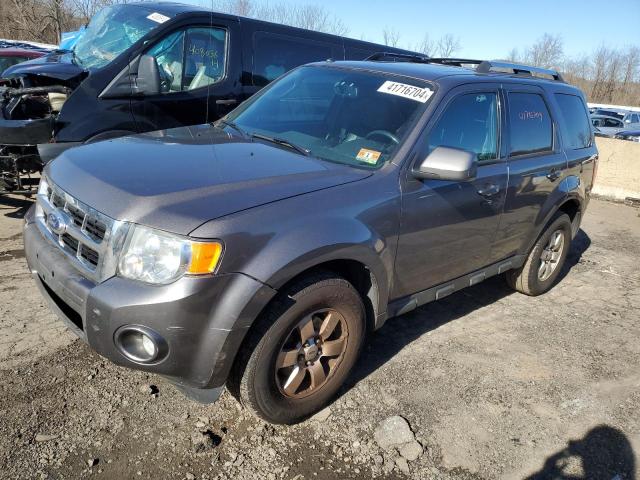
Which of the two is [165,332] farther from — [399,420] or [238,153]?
[399,420]

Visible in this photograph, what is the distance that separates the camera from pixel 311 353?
2.78 m

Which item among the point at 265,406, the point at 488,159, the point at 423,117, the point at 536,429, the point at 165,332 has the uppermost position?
the point at 423,117

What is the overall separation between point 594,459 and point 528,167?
2.10 metres

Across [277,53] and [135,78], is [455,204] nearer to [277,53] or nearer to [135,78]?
[135,78]

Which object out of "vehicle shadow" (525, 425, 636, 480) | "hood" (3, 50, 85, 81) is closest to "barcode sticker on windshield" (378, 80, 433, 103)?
"vehicle shadow" (525, 425, 636, 480)

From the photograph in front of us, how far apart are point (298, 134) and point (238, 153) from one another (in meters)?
0.52

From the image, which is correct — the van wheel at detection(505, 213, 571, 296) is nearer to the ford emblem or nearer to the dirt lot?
the dirt lot

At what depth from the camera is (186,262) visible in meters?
2.20

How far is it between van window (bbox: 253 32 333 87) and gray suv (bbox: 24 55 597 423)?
2216mm

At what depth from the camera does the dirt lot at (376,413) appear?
254cm

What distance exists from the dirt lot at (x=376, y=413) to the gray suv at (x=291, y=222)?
0.26 m

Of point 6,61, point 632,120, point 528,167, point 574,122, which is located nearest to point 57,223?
point 528,167

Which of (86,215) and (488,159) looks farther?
(488,159)


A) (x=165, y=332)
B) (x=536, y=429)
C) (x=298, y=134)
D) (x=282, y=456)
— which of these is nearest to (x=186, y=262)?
(x=165, y=332)
